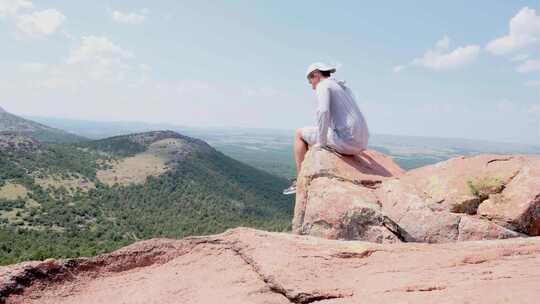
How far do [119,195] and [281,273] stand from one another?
356ft

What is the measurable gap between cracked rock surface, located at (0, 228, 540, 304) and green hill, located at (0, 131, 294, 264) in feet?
190

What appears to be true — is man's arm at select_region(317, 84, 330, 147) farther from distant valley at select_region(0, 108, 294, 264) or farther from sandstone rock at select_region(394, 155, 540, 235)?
distant valley at select_region(0, 108, 294, 264)

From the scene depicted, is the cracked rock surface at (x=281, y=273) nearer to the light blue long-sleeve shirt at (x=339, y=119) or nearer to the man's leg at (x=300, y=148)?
the light blue long-sleeve shirt at (x=339, y=119)

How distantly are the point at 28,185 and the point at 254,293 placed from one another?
4174 inches

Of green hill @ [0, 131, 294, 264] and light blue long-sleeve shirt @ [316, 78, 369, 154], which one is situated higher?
light blue long-sleeve shirt @ [316, 78, 369, 154]

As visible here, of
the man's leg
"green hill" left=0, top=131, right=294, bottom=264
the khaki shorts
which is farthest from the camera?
"green hill" left=0, top=131, right=294, bottom=264

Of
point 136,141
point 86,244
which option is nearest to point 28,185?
point 86,244

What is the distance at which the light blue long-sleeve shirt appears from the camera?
938cm

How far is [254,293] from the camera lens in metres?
5.40

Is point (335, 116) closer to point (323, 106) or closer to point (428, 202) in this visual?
point (323, 106)

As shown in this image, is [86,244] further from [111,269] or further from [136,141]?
[136,141]

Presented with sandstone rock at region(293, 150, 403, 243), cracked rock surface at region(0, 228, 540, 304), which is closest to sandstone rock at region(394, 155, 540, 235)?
sandstone rock at region(293, 150, 403, 243)

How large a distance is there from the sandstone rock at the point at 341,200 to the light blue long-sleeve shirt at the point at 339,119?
32cm

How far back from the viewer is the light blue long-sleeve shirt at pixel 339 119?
369 inches
